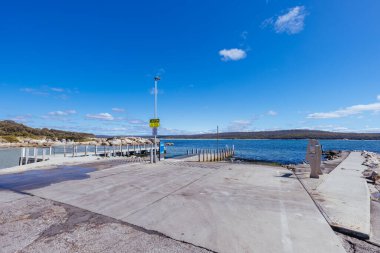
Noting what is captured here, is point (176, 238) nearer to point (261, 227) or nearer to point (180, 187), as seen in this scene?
point (261, 227)

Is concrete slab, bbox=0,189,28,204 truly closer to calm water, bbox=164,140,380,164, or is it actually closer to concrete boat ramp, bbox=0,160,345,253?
concrete boat ramp, bbox=0,160,345,253

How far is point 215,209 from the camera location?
17.5 ft

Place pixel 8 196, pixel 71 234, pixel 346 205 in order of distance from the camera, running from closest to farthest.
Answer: pixel 71 234 < pixel 346 205 < pixel 8 196

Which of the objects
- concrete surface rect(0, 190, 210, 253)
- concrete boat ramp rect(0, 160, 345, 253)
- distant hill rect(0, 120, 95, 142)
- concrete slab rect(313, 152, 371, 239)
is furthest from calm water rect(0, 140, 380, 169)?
distant hill rect(0, 120, 95, 142)

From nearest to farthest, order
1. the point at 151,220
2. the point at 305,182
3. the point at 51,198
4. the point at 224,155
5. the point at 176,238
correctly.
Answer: the point at 176,238 < the point at 151,220 < the point at 51,198 < the point at 305,182 < the point at 224,155

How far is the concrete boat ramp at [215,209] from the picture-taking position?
146 inches

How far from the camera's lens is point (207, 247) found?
11.4 feet

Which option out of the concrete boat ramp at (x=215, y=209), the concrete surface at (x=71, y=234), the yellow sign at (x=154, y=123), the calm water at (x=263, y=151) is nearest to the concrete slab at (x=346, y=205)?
the concrete boat ramp at (x=215, y=209)

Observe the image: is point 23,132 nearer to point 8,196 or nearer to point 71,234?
point 8,196

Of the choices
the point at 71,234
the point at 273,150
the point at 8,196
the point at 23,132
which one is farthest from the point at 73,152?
the point at 23,132

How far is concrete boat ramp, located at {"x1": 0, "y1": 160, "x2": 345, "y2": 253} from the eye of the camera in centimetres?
370

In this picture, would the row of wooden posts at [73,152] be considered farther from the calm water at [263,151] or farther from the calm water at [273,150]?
the calm water at [273,150]

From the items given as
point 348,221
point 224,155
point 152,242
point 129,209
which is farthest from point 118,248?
point 224,155

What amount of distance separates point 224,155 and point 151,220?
1141 inches
